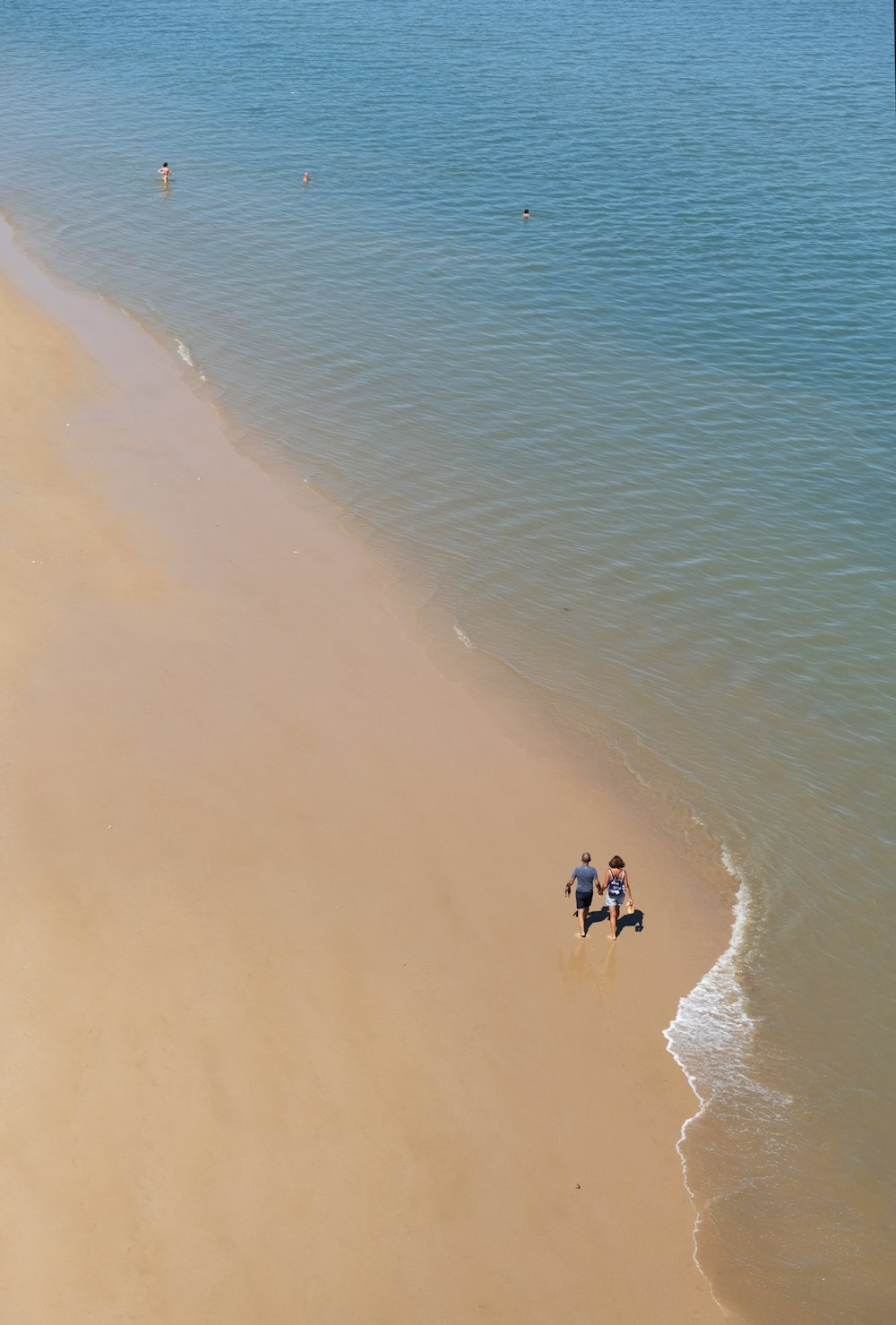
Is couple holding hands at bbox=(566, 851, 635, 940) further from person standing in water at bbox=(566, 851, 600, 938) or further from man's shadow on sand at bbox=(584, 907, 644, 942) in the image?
man's shadow on sand at bbox=(584, 907, 644, 942)

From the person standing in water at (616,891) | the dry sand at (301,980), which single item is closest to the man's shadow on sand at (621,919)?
the dry sand at (301,980)

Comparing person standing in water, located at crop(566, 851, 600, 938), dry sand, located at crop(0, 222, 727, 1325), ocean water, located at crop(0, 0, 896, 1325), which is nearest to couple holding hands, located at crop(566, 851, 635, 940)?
person standing in water, located at crop(566, 851, 600, 938)

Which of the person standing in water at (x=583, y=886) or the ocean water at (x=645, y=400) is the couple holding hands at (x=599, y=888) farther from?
the ocean water at (x=645, y=400)

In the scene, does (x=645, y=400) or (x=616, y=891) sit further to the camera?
(x=645, y=400)

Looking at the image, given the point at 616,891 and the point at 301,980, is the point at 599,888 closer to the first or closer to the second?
the point at 616,891

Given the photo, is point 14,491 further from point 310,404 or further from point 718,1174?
point 718,1174

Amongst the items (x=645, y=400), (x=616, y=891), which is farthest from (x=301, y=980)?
(x=645, y=400)

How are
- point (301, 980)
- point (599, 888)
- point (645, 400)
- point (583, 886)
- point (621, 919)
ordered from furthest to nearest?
point (645, 400), point (621, 919), point (599, 888), point (583, 886), point (301, 980)
